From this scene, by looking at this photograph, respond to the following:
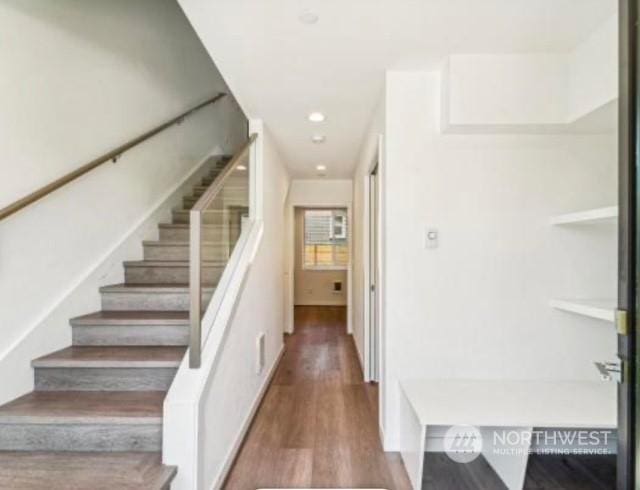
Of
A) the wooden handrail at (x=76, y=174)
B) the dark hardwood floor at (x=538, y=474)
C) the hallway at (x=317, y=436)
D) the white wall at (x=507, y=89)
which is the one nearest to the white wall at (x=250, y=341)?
the hallway at (x=317, y=436)

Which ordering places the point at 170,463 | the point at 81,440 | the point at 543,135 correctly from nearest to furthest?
the point at 170,463, the point at 81,440, the point at 543,135

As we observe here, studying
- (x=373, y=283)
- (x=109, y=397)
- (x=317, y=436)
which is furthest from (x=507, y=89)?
(x=109, y=397)

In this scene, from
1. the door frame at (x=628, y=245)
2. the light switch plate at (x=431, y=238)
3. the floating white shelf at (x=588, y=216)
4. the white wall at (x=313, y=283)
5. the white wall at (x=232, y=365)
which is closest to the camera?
the door frame at (x=628, y=245)

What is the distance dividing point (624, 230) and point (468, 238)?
144 centimetres

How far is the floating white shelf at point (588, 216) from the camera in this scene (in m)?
1.83

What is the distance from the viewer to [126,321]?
229 centimetres

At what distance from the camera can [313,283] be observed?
8430mm

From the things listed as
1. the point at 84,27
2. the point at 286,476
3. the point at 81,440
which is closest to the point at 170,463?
the point at 81,440

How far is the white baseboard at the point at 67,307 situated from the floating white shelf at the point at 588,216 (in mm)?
3090

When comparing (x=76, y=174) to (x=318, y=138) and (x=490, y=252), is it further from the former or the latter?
(x=490, y=252)

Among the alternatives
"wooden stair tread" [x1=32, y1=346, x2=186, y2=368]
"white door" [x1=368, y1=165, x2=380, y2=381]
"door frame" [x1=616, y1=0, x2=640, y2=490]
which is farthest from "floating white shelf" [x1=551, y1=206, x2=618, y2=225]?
"wooden stair tread" [x1=32, y1=346, x2=186, y2=368]

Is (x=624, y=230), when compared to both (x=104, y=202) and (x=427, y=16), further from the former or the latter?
(x=104, y=202)

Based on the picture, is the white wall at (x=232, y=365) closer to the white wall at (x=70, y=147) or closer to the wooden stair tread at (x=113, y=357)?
the wooden stair tread at (x=113, y=357)

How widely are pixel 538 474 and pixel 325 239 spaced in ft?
22.1
